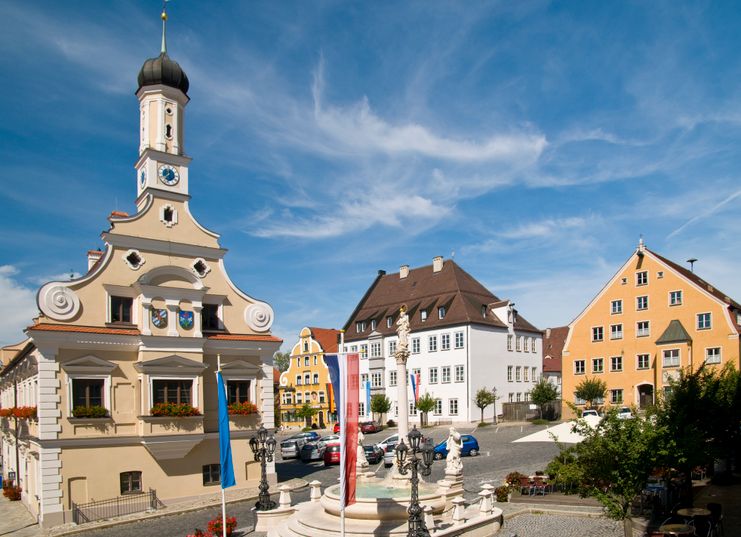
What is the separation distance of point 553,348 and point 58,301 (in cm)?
6260

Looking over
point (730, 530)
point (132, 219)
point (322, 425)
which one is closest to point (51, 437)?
point (132, 219)

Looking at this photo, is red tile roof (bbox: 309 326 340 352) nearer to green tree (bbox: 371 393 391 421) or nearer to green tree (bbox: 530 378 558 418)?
green tree (bbox: 371 393 391 421)

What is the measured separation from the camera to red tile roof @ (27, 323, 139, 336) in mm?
24734

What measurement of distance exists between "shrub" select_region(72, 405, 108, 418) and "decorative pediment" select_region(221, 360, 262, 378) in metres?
5.51

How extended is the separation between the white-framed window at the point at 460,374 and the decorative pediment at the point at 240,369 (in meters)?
29.6

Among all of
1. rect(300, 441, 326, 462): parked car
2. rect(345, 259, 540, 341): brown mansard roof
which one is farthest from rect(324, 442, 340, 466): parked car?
rect(345, 259, 540, 341): brown mansard roof

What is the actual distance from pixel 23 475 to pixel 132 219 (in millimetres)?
14020

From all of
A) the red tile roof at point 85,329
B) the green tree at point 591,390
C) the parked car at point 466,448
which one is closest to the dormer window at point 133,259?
the red tile roof at point 85,329

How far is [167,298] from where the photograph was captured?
1085 inches

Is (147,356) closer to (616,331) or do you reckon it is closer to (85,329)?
(85,329)

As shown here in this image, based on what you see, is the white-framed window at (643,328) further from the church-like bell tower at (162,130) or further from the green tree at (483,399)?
the church-like bell tower at (162,130)

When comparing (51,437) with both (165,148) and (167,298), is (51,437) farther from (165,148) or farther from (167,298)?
(165,148)

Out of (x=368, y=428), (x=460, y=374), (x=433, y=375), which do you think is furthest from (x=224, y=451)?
(x=433, y=375)

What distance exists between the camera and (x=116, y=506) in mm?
25500
